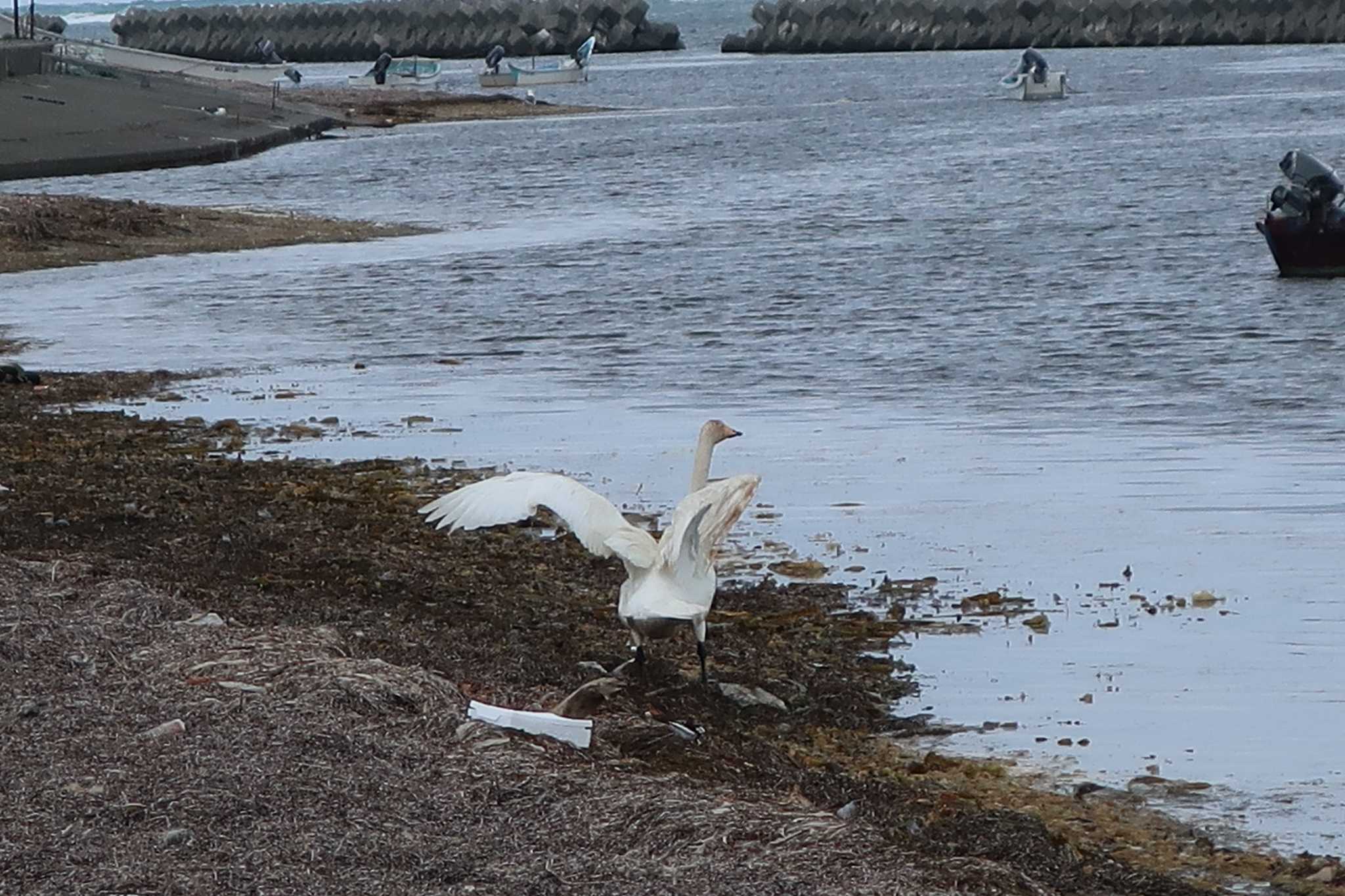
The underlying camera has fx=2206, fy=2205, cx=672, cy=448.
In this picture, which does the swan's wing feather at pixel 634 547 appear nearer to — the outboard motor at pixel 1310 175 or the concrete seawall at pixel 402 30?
the outboard motor at pixel 1310 175

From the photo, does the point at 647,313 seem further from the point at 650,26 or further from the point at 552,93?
the point at 650,26

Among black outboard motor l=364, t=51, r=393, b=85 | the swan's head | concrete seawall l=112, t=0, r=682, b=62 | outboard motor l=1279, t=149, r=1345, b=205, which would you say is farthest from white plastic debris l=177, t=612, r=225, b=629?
concrete seawall l=112, t=0, r=682, b=62

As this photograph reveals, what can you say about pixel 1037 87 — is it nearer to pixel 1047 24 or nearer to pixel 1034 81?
pixel 1034 81

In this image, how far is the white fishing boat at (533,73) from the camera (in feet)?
233

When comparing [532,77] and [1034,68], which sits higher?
[1034,68]

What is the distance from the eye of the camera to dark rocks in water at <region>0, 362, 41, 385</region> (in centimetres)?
1416

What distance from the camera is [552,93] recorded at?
72.4 m

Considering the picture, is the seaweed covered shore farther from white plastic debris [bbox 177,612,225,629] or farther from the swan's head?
the swan's head

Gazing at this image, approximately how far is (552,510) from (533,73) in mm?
68335

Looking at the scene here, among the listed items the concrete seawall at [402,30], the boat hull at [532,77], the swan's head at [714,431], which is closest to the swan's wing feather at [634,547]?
the swan's head at [714,431]

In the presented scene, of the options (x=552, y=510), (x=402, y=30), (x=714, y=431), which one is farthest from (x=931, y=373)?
(x=402, y=30)

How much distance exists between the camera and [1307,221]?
20766mm

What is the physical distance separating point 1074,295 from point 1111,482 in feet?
31.5

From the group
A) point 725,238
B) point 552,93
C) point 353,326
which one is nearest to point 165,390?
point 353,326
